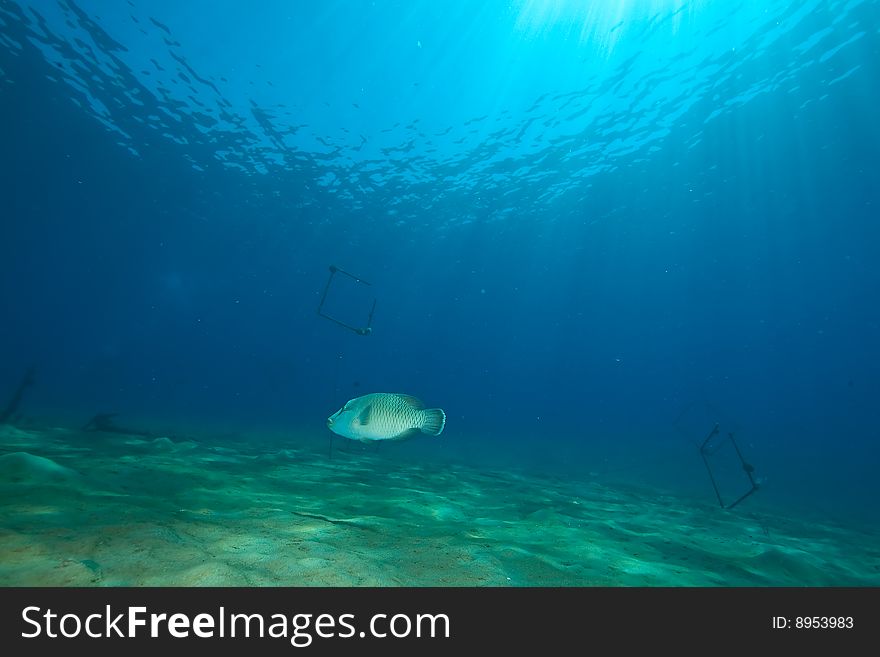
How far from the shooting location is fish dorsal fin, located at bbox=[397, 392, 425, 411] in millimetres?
3756

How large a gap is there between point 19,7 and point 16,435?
2334 cm

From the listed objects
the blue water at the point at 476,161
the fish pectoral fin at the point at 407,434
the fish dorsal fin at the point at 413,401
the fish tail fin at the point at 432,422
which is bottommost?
the fish pectoral fin at the point at 407,434

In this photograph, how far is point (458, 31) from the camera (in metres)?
20.6

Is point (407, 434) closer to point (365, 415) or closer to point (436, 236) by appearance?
point (365, 415)

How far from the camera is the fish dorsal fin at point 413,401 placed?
12.3 feet

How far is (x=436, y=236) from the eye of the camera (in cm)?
4516

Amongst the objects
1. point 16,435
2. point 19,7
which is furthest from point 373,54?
point 16,435

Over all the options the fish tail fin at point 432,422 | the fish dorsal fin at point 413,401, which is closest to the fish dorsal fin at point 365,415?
the fish dorsal fin at point 413,401

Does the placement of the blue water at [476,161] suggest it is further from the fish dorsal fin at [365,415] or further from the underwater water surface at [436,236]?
the fish dorsal fin at [365,415]

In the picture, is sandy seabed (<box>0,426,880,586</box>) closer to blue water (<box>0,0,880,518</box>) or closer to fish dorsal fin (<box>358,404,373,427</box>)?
fish dorsal fin (<box>358,404,373,427</box>)

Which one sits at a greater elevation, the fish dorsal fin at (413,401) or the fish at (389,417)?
the fish dorsal fin at (413,401)

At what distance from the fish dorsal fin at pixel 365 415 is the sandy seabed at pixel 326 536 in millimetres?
1093
